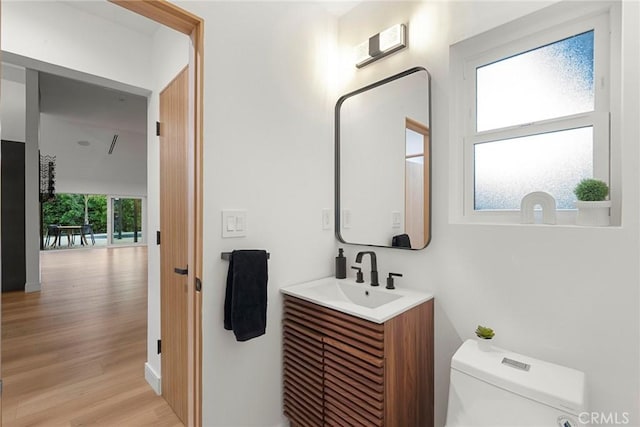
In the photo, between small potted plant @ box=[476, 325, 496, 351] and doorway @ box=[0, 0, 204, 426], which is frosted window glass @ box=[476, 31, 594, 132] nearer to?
small potted plant @ box=[476, 325, 496, 351]

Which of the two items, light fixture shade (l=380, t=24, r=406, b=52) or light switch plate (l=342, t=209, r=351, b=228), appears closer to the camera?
light fixture shade (l=380, t=24, r=406, b=52)

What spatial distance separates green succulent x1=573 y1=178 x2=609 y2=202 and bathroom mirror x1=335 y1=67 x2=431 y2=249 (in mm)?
645

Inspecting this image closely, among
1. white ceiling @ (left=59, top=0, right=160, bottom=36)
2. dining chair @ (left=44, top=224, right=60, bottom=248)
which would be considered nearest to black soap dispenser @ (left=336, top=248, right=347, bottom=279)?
white ceiling @ (left=59, top=0, right=160, bottom=36)

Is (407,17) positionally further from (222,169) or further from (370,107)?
(222,169)

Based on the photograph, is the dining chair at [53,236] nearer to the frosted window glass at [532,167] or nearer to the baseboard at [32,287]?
the baseboard at [32,287]

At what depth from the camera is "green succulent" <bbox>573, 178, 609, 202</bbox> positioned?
49.8 inches

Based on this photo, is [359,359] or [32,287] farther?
[32,287]

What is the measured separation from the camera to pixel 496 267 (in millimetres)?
1510

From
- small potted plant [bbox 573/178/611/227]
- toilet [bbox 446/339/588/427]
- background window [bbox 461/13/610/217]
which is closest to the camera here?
toilet [bbox 446/339/588/427]

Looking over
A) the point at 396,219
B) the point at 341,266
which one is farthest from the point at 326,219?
the point at 396,219

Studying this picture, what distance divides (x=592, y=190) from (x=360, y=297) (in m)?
1.21

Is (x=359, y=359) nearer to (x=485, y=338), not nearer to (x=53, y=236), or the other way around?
(x=485, y=338)

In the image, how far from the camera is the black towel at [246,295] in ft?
5.14

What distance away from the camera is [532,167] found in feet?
5.06
